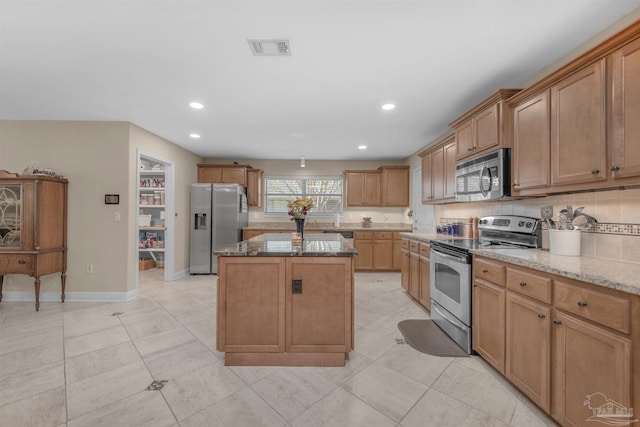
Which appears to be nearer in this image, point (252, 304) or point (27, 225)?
point (252, 304)

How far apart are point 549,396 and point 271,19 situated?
2.86 metres

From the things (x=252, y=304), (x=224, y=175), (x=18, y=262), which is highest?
(x=224, y=175)

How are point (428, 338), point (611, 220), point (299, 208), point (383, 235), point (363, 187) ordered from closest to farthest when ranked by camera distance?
point (611, 220)
point (428, 338)
point (299, 208)
point (383, 235)
point (363, 187)

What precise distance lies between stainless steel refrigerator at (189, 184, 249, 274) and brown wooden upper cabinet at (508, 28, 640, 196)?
459 centimetres

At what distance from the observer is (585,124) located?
171 cm

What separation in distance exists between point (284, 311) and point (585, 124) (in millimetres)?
2431

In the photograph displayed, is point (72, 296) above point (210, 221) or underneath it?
underneath

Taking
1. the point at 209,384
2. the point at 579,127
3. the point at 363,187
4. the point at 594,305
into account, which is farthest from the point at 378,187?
the point at 209,384

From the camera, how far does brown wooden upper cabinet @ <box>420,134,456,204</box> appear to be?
3508mm

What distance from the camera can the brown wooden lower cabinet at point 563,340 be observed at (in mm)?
1187

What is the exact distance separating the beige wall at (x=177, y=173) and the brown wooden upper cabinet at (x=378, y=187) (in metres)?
3.29

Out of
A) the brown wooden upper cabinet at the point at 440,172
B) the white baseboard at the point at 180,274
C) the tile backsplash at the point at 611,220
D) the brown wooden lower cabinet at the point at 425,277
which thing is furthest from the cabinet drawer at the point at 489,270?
the white baseboard at the point at 180,274

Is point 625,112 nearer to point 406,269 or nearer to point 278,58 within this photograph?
point 278,58

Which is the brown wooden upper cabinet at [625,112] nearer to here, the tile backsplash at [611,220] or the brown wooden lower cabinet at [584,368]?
the tile backsplash at [611,220]
